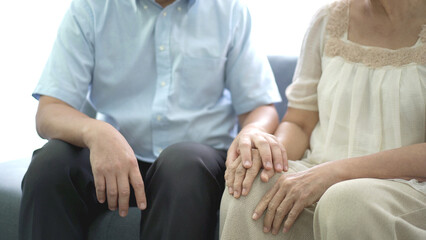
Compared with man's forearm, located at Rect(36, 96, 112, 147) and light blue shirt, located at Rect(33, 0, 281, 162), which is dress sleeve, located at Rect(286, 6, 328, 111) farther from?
man's forearm, located at Rect(36, 96, 112, 147)

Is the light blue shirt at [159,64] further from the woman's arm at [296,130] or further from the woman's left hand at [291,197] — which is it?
the woman's left hand at [291,197]

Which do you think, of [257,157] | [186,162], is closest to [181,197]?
[186,162]

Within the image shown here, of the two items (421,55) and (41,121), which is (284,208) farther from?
(41,121)

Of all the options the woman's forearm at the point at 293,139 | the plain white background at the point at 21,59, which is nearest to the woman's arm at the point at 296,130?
the woman's forearm at the point at 293,139

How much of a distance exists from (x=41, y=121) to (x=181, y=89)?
0.41 meters

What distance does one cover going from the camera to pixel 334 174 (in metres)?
1.13

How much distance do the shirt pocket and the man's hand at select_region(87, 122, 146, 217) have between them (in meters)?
0.37

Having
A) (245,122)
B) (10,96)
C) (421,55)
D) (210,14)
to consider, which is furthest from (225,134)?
(10,96)

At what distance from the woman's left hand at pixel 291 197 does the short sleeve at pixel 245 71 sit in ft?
1.48

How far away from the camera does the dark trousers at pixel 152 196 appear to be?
1.13 metres

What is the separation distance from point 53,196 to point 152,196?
23 centimetres

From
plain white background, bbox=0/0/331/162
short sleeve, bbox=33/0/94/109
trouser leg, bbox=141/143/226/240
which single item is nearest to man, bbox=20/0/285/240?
short sleeve, bbox=33/0/94/109

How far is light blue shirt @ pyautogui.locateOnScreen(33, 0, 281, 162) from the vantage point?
149 cm

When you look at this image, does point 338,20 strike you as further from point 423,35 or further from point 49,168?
point 49,168
